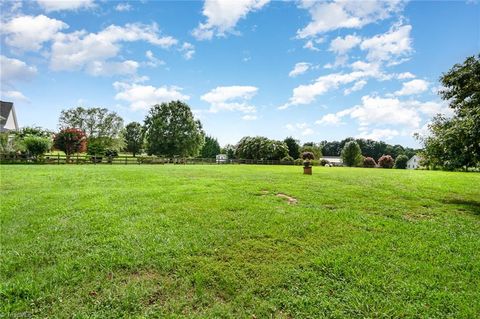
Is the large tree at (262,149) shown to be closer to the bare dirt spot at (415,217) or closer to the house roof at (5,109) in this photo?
the house roof at (5,109)

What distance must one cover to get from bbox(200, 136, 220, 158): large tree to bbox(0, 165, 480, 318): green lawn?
80458 millimetres

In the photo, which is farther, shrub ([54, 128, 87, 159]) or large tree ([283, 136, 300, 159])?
large tree ([283, 136, 300, 159])

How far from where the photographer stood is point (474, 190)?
462 inches

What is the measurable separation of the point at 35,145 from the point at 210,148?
68.3m

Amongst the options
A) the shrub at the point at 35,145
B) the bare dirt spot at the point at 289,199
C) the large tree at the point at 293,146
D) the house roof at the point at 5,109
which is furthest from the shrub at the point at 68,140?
the large tree at the point at 293,146

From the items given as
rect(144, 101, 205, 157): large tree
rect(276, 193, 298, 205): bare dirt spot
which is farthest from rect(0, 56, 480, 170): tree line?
rect(276, 193, 298, 205): bare dirt spot

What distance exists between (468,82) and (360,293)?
43.7 ft

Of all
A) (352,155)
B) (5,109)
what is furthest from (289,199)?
(352,155)

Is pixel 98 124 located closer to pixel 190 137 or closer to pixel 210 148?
pixel 190 137

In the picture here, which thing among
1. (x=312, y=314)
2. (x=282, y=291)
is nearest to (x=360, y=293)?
(x=312, y=314)

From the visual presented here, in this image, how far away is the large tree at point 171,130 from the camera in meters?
47.5

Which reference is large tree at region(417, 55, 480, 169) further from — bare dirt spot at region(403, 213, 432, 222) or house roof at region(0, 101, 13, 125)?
house roof at region(0, 101, 13, 125)

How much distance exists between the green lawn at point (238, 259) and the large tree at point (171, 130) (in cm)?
3984

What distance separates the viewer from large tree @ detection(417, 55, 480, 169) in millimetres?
9144
